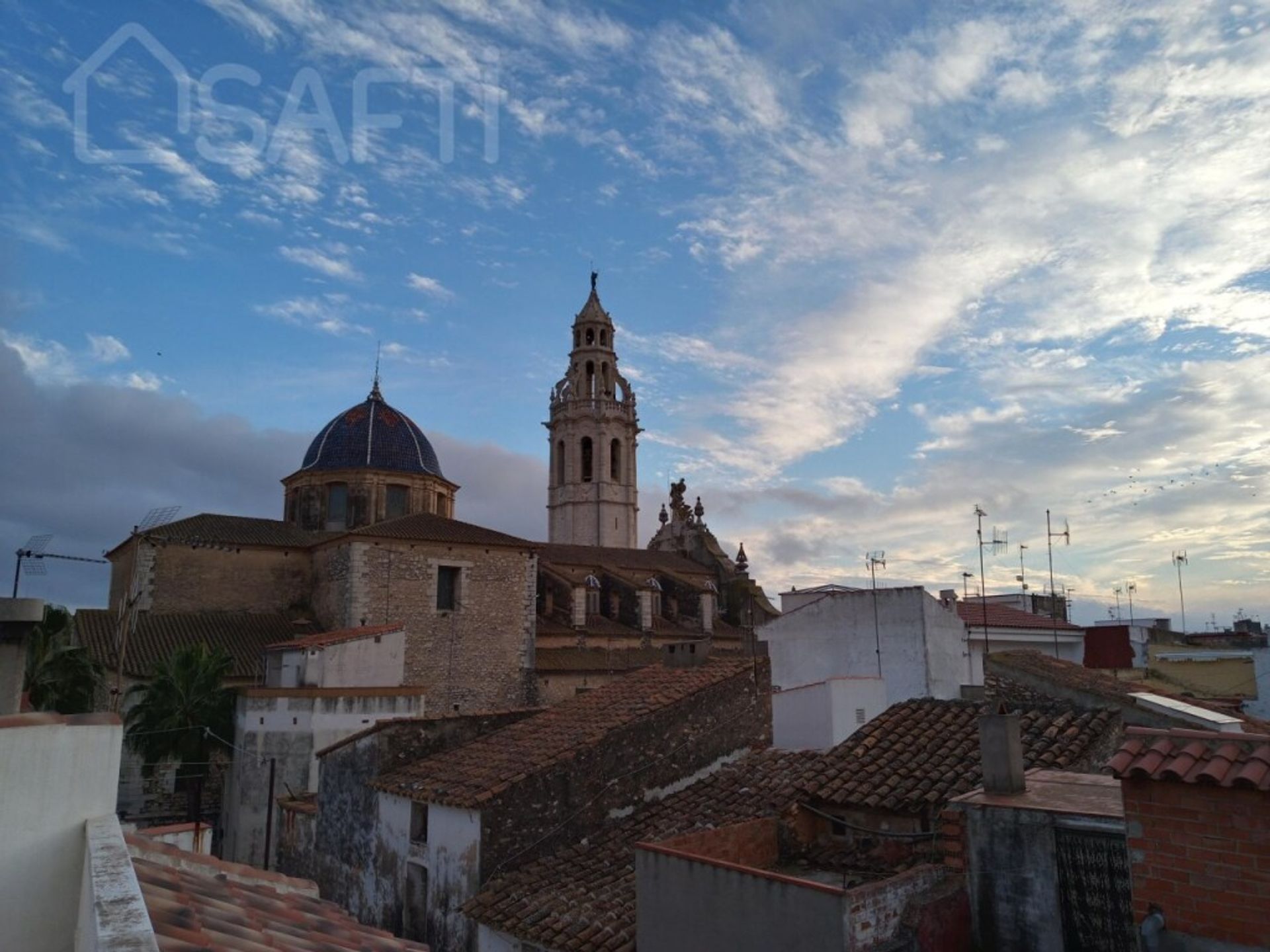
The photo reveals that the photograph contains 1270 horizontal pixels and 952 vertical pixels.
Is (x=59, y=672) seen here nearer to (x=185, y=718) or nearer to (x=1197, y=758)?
(x=185, y=718)

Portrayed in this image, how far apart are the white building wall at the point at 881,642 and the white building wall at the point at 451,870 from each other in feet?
22.0

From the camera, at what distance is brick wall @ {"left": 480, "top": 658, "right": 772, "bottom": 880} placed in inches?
436

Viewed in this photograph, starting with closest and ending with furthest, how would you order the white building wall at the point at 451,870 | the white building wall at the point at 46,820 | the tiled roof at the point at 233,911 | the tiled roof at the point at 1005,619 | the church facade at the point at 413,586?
1. the tiled roof at the point at 233,911
2. the white building wall at the point at 46,820
3. the white building wall at the point at 451,870
4. the tiled roof at the point at 1005,619
5. the church facade at the point at 413,586

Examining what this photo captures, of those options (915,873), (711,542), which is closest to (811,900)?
(915,873)

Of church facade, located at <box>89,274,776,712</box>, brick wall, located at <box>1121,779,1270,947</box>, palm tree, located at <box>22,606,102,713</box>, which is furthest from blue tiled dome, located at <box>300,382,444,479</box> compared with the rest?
brick wall, located at <box>1121,779,1270,947</box>

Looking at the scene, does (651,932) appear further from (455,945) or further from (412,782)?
(412,782)

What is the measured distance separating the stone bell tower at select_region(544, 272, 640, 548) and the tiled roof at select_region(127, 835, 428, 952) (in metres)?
47.8

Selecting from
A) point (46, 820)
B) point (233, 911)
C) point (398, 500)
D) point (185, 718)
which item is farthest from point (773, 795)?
point (398, 500)

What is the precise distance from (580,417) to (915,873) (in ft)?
162

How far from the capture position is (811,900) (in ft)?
22.6

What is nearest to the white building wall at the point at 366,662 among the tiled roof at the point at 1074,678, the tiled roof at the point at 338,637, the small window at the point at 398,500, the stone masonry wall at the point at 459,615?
the tiled roof at the point at 338,637

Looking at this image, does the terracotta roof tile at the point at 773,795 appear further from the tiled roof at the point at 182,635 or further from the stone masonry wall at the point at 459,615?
the stone masonry wall at the point at 459,615

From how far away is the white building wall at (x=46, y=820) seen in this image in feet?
12.6

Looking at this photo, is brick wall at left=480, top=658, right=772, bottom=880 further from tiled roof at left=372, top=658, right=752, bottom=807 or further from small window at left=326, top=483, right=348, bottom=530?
small window at left=326, top=483, right=348, bottom=530
